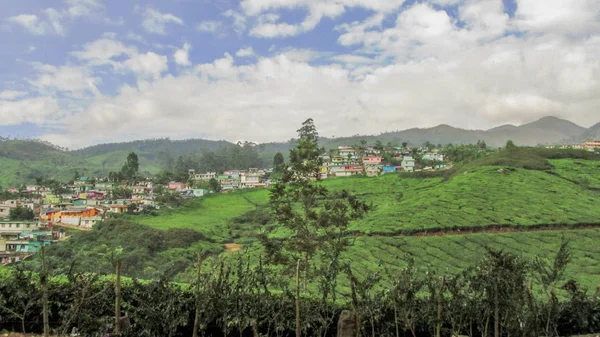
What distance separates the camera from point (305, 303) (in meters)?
8.48

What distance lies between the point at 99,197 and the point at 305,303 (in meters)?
66.1

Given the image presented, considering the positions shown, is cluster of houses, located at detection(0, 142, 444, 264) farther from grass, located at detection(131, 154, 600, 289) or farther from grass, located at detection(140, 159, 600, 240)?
grass, located at detection(140, 159, 600, 240)

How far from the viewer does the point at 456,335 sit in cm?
753

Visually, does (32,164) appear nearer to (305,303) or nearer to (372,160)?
(372,160)

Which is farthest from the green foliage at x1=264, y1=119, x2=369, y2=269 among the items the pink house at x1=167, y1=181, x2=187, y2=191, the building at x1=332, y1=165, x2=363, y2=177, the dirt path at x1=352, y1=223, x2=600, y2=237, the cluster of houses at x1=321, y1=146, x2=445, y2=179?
the pink house at x1=167, y1=181, x2=187, y2=191

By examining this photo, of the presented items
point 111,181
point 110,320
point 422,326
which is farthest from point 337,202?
point 111,181

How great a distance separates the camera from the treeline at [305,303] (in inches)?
267

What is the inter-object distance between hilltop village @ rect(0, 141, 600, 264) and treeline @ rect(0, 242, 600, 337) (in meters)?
24.6

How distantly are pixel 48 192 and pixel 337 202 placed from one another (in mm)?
72598

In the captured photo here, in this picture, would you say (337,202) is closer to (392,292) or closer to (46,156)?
(392,292)

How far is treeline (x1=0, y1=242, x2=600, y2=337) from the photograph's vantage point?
6.79m

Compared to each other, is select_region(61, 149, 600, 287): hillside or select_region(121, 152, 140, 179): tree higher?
select_region(121, 152, 140, 179): tree

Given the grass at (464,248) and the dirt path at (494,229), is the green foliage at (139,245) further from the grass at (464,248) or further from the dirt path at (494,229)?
the dirt path at (494,229)

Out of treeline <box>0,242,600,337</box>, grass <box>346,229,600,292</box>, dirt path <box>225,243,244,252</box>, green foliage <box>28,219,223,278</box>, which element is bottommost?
dirt path <box>225,243,244,252</box>
